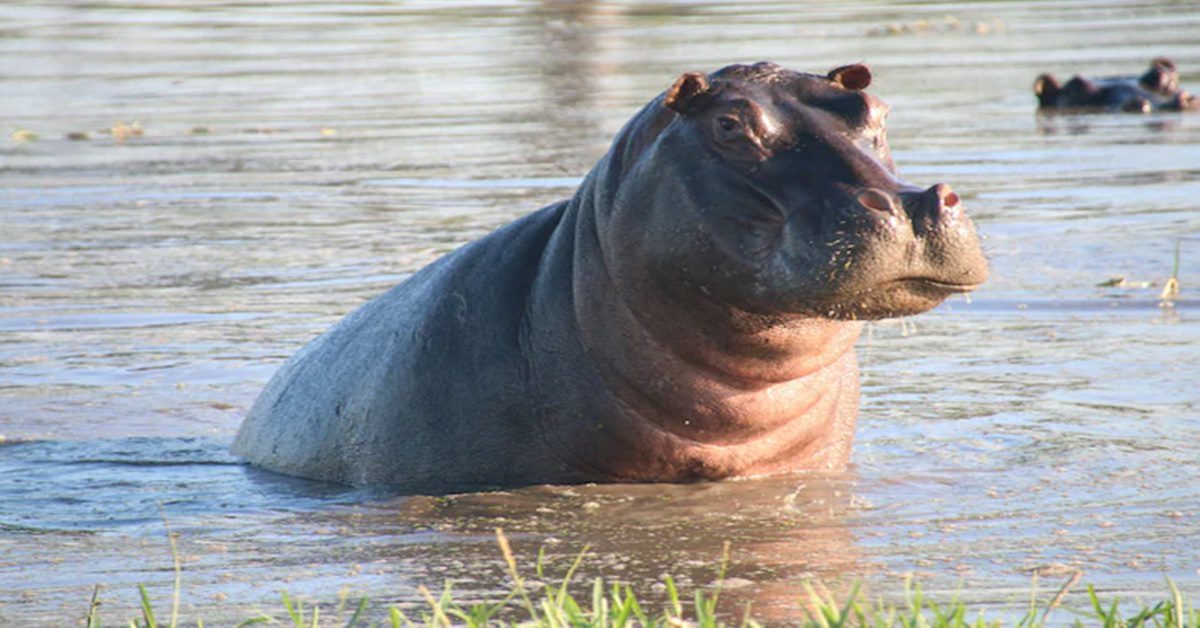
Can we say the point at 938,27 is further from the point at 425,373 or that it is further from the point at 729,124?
the point at 729,124

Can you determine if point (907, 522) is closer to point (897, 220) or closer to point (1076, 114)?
point (897, 220)

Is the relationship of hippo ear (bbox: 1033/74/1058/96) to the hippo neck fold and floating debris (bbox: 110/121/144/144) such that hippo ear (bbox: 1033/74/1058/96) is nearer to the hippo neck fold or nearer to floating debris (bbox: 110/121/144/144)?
floating debris (bbox: 110/121/144/144)

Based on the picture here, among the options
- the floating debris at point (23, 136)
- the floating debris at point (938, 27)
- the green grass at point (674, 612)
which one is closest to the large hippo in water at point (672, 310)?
the green grass at point (674, 612)

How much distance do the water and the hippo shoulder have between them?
0.17m

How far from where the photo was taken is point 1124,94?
16703 millimetres

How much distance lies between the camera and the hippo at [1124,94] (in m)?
16.3

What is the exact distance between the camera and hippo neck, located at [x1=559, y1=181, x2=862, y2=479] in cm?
561

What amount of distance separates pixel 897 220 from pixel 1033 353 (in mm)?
3267

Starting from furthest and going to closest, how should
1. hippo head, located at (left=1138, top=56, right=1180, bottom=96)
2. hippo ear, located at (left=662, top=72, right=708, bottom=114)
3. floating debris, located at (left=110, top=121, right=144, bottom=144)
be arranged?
floating debris, located at (left=110, top=121, right=144, bottom=144), hippo head, located at (left=1138, top=56, right=1180, bottom=96), hippo ear, located at (left=662, top=72, right=708, bottom=114)

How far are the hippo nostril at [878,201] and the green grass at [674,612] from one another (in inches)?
34.8

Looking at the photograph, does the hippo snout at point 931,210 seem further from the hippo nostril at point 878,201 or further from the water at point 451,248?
the water at point 451,248

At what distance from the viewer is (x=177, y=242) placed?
11945mm

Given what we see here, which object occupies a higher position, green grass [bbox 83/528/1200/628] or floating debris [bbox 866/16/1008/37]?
floating debris [bbox 866/16/1008/37]

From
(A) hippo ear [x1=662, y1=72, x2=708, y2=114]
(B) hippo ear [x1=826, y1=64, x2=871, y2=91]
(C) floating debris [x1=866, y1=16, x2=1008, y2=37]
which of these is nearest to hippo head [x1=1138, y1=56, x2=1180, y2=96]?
(C) floating debris [x1=866, y1=16, x2=1008, y2=37]
